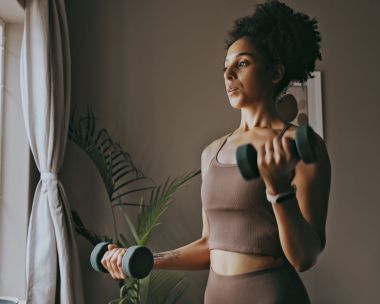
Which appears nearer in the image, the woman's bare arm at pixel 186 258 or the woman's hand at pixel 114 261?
the woman's hand at pixel 114 261

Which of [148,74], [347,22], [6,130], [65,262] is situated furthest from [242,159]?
[347,22]

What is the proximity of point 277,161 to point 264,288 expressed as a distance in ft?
1.20

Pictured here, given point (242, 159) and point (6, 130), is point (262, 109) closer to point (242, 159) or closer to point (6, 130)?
point (242, 159)

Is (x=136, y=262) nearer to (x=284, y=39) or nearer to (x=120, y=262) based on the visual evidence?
(x=120, y=262)

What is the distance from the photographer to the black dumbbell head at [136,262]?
0.95m

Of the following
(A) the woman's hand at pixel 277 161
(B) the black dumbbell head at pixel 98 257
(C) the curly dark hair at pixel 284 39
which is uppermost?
(C) the curly dark hair at pixel 284 39

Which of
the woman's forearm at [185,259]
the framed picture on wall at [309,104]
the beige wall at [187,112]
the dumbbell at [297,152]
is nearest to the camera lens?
the dumbbell at [297,152]

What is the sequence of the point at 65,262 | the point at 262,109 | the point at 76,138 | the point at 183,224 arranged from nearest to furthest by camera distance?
the point at 262,109
the point at 65,262
the point at 76,138
the point at 183,224

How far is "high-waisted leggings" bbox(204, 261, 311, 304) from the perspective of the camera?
0.99 metres

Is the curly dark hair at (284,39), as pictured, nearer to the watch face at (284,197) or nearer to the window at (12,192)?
the watch face at (284,197)

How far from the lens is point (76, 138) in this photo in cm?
242

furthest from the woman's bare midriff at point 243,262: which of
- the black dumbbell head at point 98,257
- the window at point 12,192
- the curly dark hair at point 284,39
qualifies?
the window at point 12,192

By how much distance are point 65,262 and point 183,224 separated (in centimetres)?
68

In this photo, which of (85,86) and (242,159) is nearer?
(242,159)
